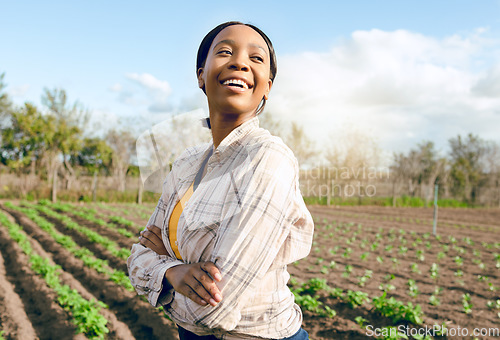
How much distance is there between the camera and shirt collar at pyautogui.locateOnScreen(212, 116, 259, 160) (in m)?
1.07

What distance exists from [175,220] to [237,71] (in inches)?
→ 18.1

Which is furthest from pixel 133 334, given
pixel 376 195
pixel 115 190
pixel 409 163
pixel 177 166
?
pixel 409 163

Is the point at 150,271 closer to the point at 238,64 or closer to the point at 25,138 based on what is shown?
the point at 238,64

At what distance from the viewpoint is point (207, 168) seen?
114cm

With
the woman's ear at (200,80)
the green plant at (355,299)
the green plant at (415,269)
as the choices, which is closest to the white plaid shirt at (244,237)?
the woman's ear at (200,80)

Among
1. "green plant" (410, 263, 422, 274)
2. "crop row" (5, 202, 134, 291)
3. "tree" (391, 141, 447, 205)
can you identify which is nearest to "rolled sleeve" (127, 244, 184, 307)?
"crop row" (5, 202, 134, 291)

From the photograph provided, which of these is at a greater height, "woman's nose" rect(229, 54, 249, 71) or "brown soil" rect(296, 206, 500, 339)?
"woman's nose" rect(229, 54, 249, 71)

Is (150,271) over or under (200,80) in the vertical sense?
under

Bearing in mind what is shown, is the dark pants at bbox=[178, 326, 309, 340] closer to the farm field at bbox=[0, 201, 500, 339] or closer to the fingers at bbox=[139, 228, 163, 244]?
Result: the fingers at bbox=[139, 228, 163, 244]

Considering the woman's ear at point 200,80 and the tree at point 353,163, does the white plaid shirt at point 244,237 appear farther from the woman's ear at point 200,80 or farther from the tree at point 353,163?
the tree at point 353,163

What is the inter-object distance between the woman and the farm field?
3391 millimetres

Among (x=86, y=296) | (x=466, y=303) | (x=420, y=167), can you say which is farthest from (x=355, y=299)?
(x=420, y=167)

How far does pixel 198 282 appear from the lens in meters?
0.96

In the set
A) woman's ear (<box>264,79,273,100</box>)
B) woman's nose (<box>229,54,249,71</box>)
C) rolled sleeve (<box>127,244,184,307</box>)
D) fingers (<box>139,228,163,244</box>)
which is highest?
woman's nose (<box>229,54,249,71</box>)
